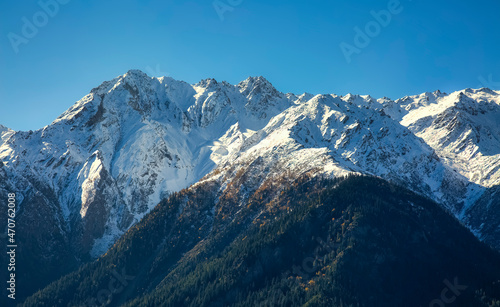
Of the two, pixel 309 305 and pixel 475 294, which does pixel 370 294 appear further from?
pixel 475 294

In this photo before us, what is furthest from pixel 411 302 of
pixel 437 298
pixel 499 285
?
pixel 499 285

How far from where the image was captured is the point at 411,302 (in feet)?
634

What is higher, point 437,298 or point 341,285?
point 341,285

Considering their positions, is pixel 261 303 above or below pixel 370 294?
above

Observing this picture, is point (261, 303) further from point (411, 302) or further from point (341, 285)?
point (411, 302)

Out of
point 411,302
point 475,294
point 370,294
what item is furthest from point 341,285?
point 475,294

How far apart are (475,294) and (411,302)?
25.8m

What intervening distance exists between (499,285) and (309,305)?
79.6 m

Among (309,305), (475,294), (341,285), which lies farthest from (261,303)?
(475,294)

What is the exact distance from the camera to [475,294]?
193m

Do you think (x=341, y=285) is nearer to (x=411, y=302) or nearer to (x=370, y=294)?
(x=370, y=294)

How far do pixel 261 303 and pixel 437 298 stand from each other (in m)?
71.1

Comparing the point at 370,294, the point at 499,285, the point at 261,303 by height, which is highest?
the point at 261,303

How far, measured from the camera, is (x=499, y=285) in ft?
645
